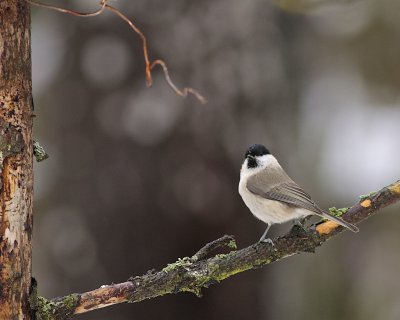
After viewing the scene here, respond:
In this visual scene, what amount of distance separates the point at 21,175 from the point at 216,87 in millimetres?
2756

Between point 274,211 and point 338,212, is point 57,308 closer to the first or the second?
point 338,212

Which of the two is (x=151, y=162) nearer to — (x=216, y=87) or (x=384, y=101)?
(x=216, y=87)

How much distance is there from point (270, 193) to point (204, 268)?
96 cm

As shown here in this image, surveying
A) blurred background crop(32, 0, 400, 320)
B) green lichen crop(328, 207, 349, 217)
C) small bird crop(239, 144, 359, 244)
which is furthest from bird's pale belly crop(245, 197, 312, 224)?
blurred background crop(32, 0, 400, 320)

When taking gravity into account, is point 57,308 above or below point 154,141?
below

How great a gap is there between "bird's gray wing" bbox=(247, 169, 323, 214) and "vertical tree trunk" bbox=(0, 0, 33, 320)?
1.43 m

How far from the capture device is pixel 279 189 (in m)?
3.37

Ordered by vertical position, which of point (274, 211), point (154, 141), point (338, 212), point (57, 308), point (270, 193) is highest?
point (154, 141)

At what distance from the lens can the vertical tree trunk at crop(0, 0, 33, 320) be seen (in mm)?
2186

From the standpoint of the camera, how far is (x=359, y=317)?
615cm

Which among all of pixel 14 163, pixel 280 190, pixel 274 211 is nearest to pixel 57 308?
pixel 14 163

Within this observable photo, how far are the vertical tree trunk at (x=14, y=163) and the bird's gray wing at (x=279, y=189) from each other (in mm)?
1426

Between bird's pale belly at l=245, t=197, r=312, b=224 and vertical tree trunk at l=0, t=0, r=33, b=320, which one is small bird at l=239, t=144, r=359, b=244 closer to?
bird's pale belly at l=245, t=197, r=312, b=224

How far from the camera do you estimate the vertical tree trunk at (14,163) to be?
2.19 meters
